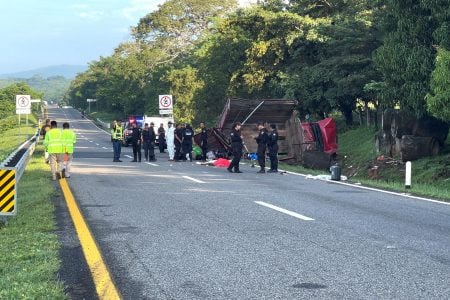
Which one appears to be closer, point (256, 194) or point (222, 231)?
point (222, 231)

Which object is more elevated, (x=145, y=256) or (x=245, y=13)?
(x=245, y=13)

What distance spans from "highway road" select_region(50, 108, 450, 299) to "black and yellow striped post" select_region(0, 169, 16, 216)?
30.8 inches

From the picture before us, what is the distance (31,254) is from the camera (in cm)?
696

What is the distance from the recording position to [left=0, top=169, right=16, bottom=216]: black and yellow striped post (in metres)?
9.45

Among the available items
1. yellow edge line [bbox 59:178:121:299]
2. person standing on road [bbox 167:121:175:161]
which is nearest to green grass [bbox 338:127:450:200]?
person standing on road [bbox 167:121:175:161]

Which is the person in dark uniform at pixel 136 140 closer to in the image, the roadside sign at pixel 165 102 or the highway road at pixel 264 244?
the roadside sign at pixel 165 102

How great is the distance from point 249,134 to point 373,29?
36.9 ft

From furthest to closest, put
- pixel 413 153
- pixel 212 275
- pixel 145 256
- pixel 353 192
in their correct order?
pixel 413 153 < pixel 353 192 < pixel 145 256 < pixel 212 275

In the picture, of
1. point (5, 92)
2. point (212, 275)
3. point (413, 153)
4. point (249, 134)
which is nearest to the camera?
point (212, 275)

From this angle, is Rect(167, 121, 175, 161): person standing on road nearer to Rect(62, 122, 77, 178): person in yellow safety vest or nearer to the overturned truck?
the overturned truck

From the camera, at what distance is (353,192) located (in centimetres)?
1495

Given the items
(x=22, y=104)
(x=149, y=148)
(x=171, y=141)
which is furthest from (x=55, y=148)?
(x=22, y=104)

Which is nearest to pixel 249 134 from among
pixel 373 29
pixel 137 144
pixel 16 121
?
pixel 137 144

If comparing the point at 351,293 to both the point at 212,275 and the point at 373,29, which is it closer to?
the point at 212,275
